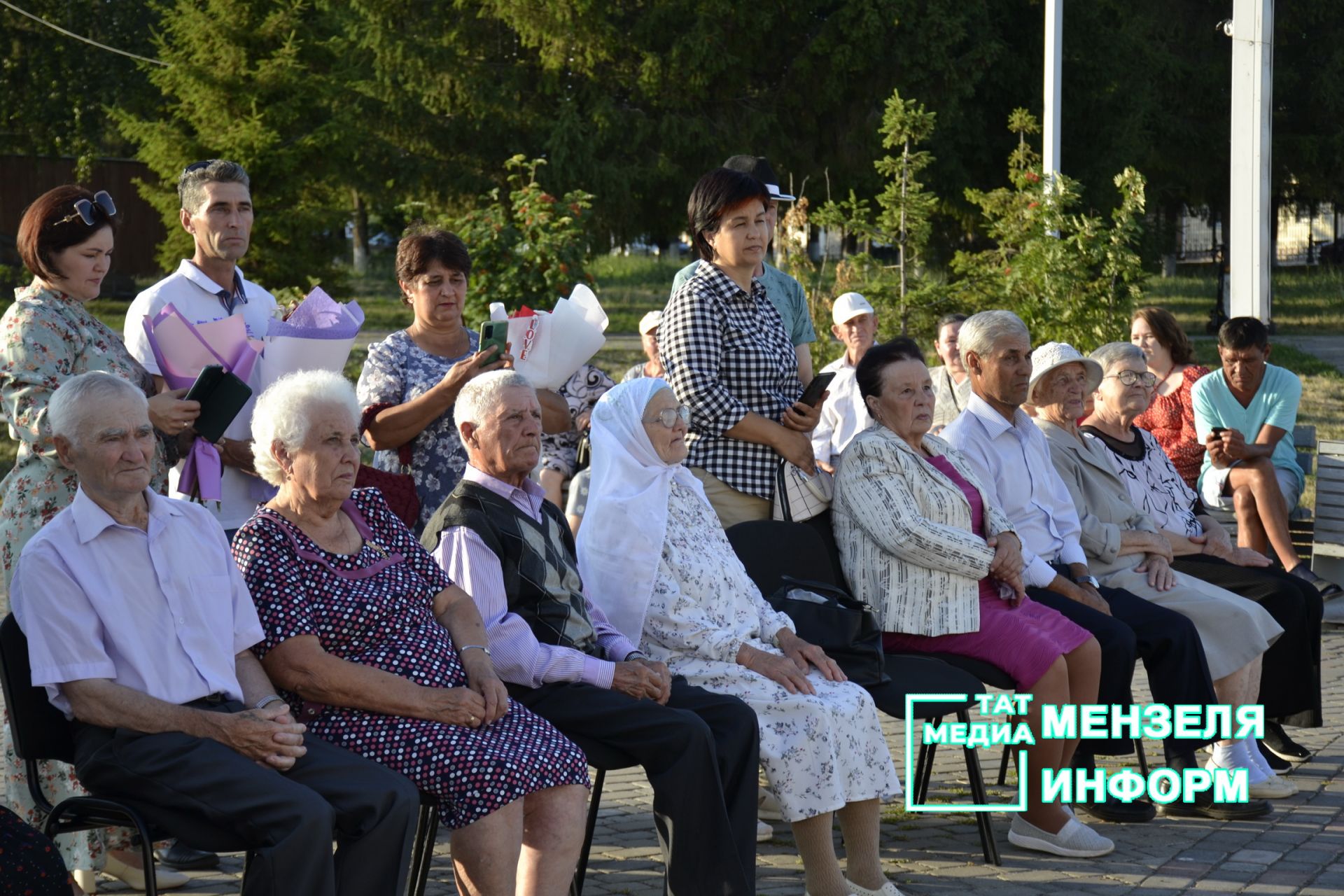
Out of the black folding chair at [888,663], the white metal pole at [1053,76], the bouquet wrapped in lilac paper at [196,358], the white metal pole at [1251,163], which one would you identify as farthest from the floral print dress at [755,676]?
the white metal pole at [1053,76]

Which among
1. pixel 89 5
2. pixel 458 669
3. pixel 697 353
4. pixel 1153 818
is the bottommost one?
pixel 1153 818

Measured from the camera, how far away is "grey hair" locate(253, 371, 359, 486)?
3.75 meters

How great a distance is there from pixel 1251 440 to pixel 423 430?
535 cm

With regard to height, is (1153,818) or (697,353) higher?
(697,353)

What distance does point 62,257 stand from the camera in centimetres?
423

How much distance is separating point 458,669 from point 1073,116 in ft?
71.6

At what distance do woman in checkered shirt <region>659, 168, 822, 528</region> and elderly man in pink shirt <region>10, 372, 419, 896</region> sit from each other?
6.67 feet

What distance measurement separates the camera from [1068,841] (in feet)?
16.0

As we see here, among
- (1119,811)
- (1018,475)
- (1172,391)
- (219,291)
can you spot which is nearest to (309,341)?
(219,291)

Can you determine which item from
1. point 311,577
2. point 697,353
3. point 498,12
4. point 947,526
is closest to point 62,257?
point 311,577

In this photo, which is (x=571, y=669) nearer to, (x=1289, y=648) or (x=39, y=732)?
(x=39, y=732)

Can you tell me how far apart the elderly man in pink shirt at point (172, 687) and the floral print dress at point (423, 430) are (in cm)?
140

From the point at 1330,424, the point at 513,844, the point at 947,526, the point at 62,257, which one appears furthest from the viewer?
the point at 1330,424

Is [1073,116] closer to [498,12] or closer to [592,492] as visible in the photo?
[498,12]
